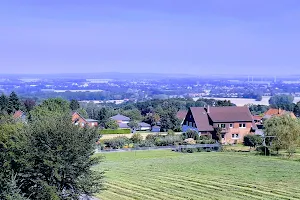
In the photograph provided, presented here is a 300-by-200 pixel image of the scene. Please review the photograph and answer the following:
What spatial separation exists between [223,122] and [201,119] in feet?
10.7

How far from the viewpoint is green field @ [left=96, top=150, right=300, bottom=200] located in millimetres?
25875

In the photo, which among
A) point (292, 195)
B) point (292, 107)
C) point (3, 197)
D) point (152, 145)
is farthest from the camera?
point (292, 107)

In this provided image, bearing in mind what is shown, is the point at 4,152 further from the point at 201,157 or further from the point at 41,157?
the point at 201,157

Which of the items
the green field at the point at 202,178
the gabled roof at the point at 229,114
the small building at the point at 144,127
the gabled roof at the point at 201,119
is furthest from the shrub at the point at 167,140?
the small building at the point at 144,127

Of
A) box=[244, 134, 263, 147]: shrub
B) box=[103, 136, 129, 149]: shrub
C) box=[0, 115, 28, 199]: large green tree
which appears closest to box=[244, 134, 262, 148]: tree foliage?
box=[244, 134, 263, 147]: shrub

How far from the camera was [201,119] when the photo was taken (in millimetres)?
69250

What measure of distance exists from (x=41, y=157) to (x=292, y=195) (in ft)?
44.4

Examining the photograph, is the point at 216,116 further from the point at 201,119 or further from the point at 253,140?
the point at 253,140

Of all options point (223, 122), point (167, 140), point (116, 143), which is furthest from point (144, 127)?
point (116, 143)

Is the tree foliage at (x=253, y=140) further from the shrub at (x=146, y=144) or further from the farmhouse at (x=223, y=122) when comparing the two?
the shrub at (x=146, y=144)

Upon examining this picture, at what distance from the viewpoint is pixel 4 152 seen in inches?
842

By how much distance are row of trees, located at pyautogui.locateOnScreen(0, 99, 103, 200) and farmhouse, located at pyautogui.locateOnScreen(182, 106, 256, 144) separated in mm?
46247

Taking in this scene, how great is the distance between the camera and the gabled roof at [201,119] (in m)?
67.8

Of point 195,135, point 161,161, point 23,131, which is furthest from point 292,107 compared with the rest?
point 23,131
